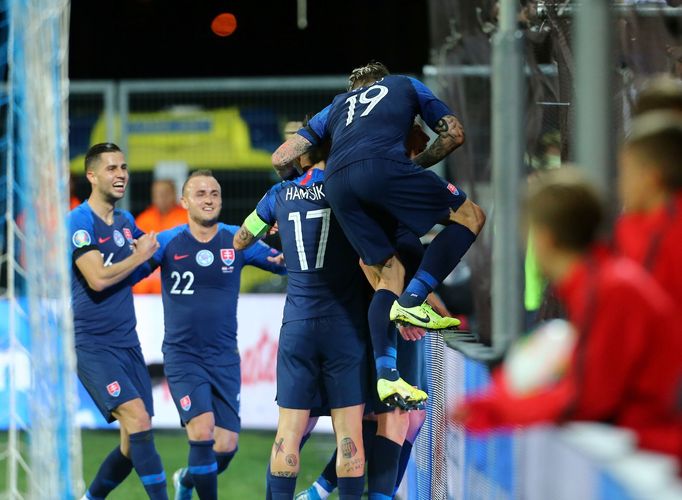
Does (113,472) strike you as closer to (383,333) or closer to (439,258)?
(383,333)

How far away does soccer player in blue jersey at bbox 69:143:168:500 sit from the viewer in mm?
6113

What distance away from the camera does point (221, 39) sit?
18.2 metres

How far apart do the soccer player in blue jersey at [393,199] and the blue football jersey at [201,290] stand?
67.3 inches

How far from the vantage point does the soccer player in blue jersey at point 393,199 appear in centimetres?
476

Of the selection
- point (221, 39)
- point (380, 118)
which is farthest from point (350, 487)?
point (221, 39)

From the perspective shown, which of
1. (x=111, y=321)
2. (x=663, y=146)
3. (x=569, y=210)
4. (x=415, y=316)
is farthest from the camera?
(x=111, y=321)

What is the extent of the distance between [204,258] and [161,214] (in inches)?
133

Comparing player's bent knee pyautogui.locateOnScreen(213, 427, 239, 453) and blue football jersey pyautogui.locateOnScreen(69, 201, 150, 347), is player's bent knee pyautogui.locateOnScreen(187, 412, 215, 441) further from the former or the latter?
blue football jersey pyautogui.locateOnScreen(69, 201, 150, 347)

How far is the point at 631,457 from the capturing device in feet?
6.81

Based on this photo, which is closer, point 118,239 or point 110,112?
point 118,239

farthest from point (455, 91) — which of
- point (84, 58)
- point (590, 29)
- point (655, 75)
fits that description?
point (84, 58)

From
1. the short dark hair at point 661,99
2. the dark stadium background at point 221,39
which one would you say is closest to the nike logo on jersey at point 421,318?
the short dark hair at point 661,99

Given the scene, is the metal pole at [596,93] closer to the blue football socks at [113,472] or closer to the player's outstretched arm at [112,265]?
the player's outstretched arm at [112,265]

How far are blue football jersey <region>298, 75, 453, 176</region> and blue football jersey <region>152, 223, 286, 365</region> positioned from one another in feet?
5.50
